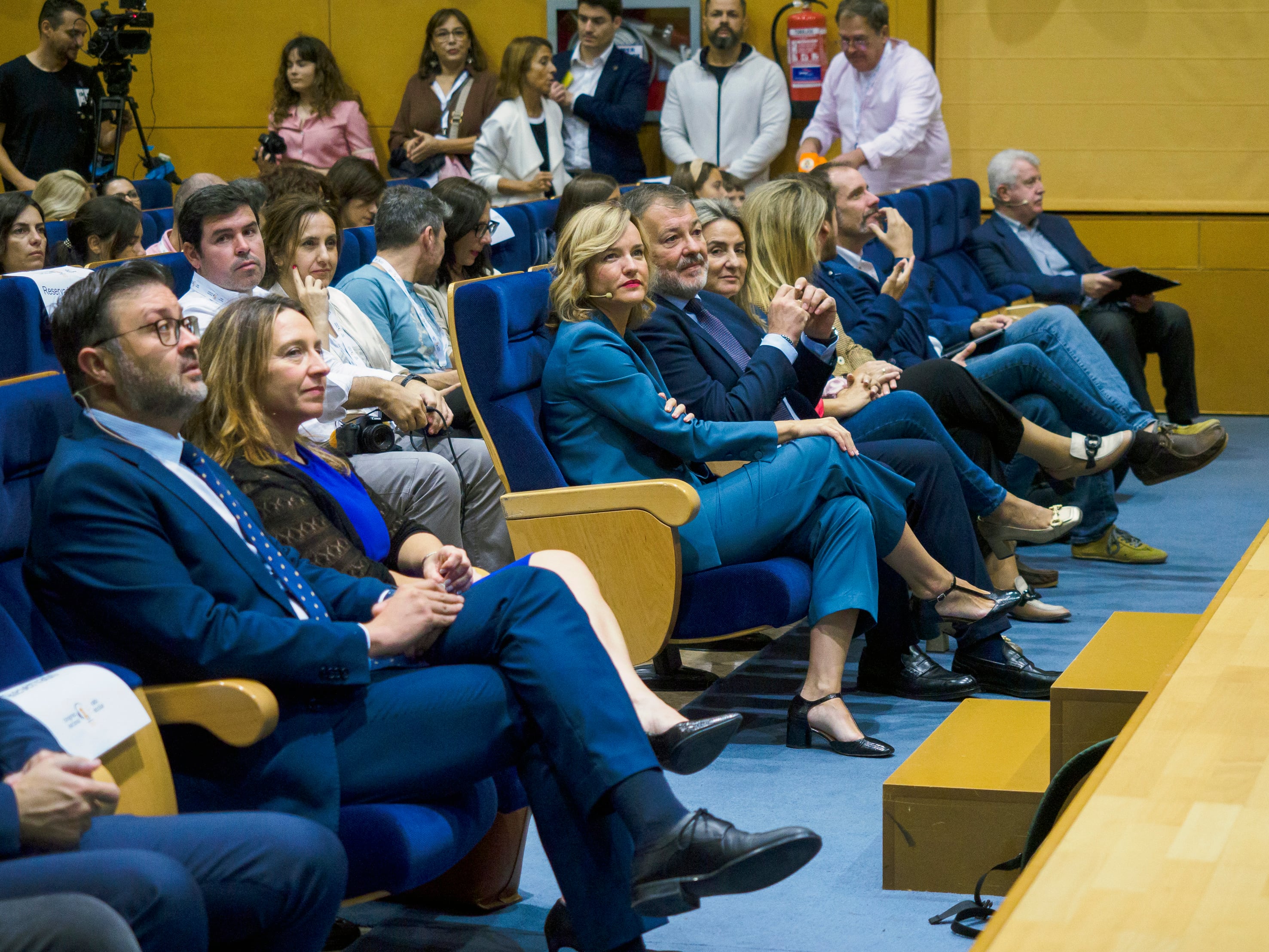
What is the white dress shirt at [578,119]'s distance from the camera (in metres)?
6.70

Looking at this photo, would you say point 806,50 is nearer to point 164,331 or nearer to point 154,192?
point 154,192

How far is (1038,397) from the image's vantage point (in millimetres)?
4301

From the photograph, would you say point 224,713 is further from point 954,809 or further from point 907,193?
point 907,193

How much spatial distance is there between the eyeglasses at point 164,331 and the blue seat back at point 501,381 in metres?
0.99

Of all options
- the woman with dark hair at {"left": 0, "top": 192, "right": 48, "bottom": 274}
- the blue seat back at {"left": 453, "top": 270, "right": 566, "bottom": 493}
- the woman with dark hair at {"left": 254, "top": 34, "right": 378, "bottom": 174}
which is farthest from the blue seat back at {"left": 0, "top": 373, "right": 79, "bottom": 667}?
the woman with dark hair at {"left": 254, "top": 34, "right": 378, "bottom": 174}

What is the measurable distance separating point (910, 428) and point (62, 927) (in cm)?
248

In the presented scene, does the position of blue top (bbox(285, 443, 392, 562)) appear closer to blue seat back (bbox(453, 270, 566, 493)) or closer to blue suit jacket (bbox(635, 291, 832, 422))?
blue seat back (bbox(453, 270, 566, 493))

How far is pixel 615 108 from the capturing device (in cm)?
664

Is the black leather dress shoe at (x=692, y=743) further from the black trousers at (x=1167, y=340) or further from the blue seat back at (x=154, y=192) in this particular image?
the blue seat back at (x=154, y=192)

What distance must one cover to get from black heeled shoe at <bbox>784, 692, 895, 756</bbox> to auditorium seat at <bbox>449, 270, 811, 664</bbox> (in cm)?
17

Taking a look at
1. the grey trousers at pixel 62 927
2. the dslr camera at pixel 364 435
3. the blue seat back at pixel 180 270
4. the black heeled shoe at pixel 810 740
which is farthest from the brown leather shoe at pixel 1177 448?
the grey trousers at pixel 62 927

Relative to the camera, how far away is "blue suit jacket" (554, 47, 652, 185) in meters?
6.64

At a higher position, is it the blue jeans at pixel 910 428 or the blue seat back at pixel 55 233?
the blue seat back at pixel 55 233

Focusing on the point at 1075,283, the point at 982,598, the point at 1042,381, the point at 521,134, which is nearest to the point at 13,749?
the point at 982,598
